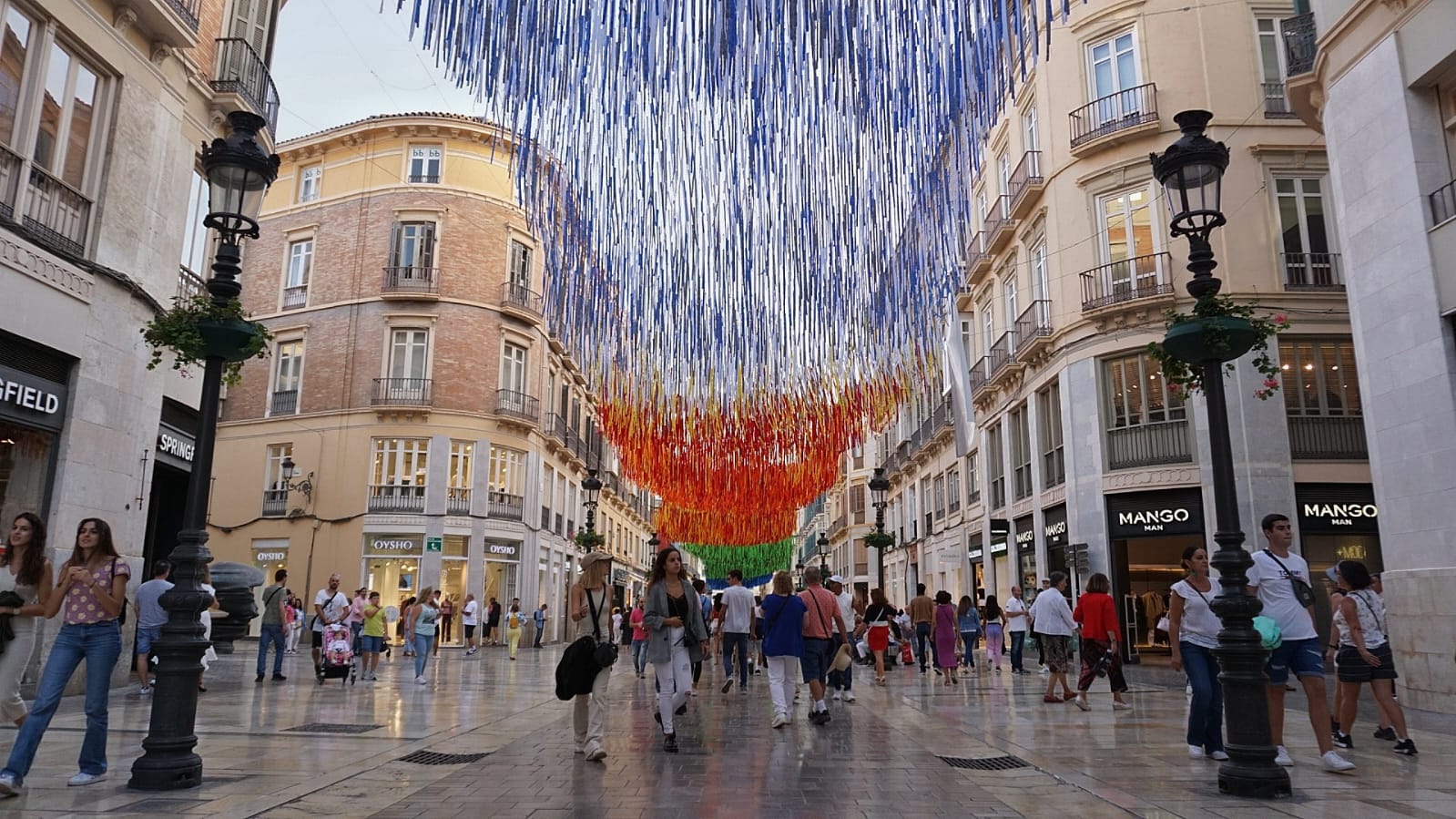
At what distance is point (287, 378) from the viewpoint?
33594 mm

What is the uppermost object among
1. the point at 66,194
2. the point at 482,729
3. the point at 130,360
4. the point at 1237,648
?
the point at 66,194

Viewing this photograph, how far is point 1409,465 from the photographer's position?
1165cm

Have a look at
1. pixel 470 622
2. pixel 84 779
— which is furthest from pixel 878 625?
pixel 470 622

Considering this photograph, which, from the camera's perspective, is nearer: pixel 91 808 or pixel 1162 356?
pixel 91 808

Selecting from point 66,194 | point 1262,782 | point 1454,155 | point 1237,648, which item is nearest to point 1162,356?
point 1237,648

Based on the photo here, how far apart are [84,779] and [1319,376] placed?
22.5 meters

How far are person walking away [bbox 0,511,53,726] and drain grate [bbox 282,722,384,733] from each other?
3.41 metres

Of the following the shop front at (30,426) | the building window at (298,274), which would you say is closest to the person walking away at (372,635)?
the shop front at (30,426)

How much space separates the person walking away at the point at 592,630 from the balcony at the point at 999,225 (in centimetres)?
2040

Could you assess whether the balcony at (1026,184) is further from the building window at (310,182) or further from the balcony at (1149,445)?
the building window at (310,182)

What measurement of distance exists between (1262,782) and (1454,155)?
9.76m

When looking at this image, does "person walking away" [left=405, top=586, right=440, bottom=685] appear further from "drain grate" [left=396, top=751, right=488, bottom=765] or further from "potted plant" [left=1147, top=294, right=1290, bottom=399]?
"potted plant" [left=1147, top=294, right=1290, bottom=399]

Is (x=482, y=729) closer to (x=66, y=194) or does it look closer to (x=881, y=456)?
(x=66, y=194)

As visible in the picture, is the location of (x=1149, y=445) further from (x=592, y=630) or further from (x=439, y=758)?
(x=439, y=758)
